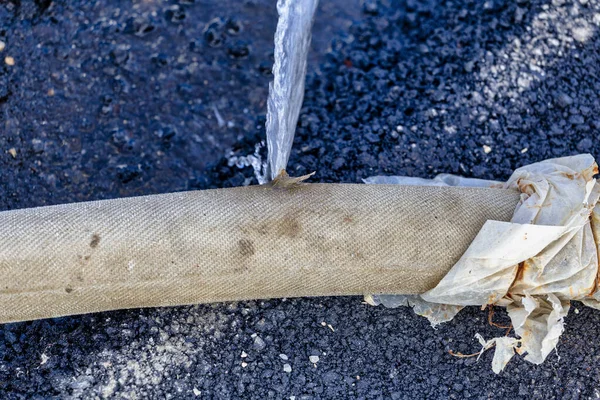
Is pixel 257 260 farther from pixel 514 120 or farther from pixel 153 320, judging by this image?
pixel 514 120

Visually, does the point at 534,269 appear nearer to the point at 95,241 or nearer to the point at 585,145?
the point at 585,145

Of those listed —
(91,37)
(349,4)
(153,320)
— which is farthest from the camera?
(349,4)

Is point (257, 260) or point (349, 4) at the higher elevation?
point (349, 4)

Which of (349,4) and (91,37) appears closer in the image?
(91,37)

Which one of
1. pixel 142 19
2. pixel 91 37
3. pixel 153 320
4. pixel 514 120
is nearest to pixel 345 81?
pixel 514 120

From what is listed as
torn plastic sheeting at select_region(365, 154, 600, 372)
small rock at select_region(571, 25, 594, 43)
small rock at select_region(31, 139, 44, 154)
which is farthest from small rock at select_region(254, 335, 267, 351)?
small rock at select_region(571, 25, 594, 43)

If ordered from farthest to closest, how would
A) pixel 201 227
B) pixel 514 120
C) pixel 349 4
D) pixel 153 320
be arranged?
1. pixel 349 4
2. pixel 514 120
3. pixel 153 320
4. pixel 201 227

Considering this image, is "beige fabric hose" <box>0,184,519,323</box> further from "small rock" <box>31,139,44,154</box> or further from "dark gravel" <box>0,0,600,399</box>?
"small rock" <box>31,139,44,154</box>

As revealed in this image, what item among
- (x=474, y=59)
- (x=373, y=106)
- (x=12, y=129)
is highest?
(x=474, y=59)
